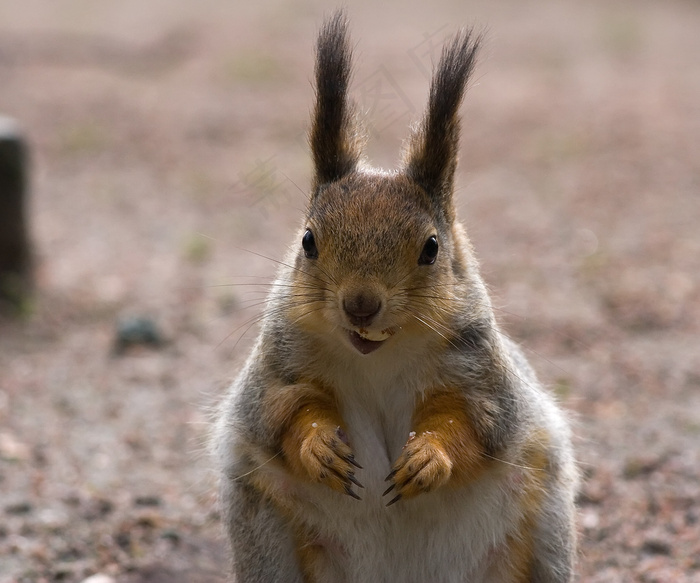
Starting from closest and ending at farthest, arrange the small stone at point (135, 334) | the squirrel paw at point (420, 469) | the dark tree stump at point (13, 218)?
the squirrel paw at point (420, 469), the small stone at point (135, 334), the dark tree stump at point (13, 218)

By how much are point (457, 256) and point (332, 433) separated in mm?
728

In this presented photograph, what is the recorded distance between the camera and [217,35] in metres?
13.8

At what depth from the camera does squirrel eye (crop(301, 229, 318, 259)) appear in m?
3.04

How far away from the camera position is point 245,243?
8.26m

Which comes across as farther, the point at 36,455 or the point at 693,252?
the point at 693,252

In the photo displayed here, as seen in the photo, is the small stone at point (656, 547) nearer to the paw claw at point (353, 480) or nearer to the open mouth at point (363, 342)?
the paw claw at point (353, 480)

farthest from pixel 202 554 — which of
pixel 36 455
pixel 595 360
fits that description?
pixel 595 360

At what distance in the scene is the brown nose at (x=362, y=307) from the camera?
9.08 feet

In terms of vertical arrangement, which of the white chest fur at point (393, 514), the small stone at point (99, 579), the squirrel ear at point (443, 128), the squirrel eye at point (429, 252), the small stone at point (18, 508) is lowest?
the small stone at point (99, 579)

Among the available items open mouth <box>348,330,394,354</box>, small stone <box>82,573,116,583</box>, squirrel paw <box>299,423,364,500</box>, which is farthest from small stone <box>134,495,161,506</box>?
open mouth <box>348,330,394,354</box>

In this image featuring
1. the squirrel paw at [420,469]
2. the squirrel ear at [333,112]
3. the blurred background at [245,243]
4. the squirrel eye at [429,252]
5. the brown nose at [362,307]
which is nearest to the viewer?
the brown nose at [362,307]

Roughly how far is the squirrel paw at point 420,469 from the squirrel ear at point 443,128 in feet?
2.64

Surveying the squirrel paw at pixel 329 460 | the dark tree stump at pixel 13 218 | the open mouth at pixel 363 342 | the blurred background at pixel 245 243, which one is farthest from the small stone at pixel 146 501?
the dark tree stump at pixel 13 218

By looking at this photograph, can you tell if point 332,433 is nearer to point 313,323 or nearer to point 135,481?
point 313,323
